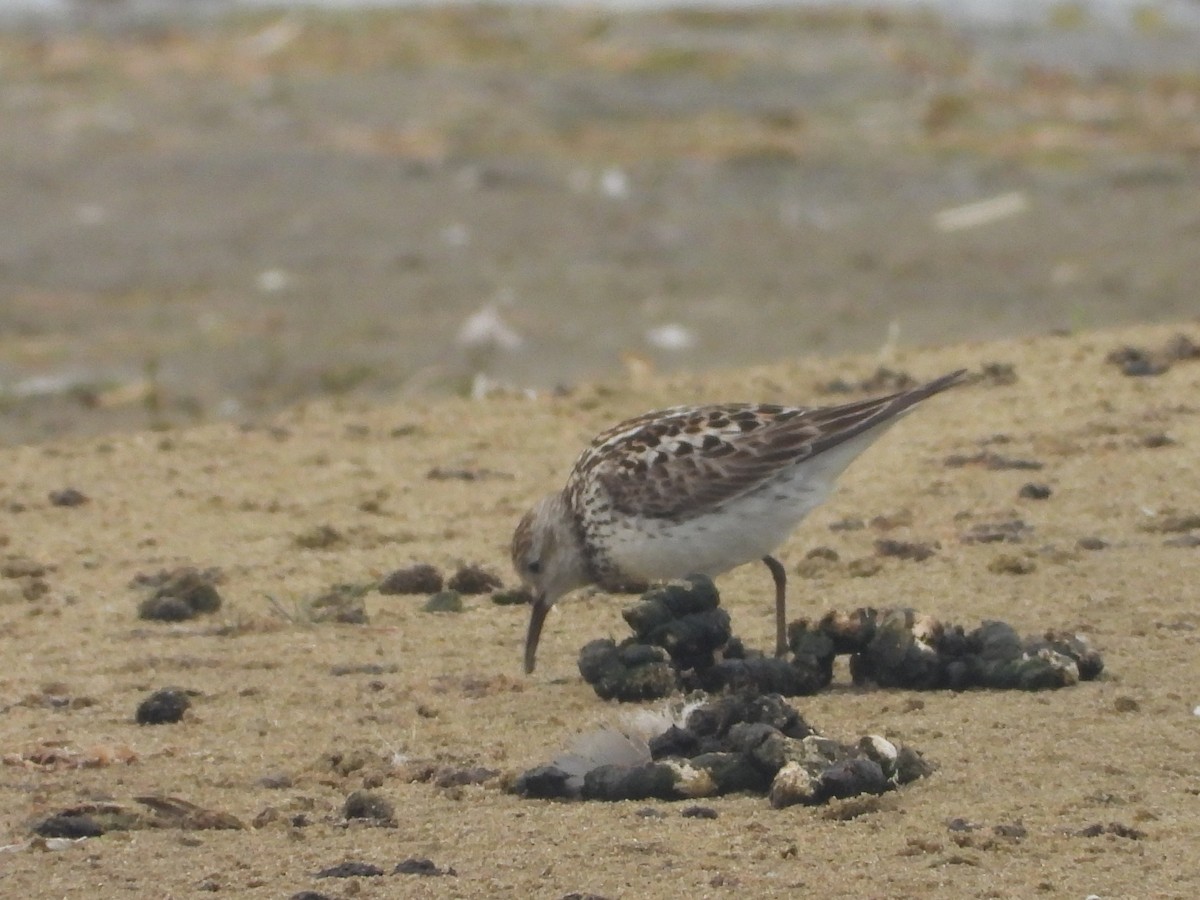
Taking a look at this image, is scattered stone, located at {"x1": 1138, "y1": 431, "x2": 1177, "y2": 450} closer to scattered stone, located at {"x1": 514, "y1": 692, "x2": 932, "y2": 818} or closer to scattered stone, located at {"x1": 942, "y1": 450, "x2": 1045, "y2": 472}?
scattered stone, located at {"x1": 942, "y1": 450, "x2": 1045, "y2": 472}

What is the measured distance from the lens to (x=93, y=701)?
240 inches

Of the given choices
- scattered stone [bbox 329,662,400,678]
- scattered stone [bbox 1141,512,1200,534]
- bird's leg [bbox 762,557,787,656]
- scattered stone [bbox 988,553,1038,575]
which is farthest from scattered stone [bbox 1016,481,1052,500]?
scattered stone [bbox 329,662,400,678]

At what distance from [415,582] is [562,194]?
9702mm

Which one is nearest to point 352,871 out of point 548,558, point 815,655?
point 815,655

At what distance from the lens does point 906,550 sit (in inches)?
282

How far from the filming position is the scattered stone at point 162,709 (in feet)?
19.4

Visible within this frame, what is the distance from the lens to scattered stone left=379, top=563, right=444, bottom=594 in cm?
712

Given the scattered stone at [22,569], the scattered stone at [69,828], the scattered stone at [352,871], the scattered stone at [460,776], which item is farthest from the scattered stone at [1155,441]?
the scattered stone at [69,828]

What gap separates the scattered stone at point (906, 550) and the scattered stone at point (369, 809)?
2453 millimetres

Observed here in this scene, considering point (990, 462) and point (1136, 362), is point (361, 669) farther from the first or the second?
point (1136, 362)

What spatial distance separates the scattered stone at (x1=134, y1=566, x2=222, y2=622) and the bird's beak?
0.92 metres

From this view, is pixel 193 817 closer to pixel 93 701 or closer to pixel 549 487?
pixel 93 701

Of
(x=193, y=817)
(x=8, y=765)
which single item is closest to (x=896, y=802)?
(x=193, y=817)

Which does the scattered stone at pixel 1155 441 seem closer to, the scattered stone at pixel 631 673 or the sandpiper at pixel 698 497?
the sandpiper at pixel 698 497
